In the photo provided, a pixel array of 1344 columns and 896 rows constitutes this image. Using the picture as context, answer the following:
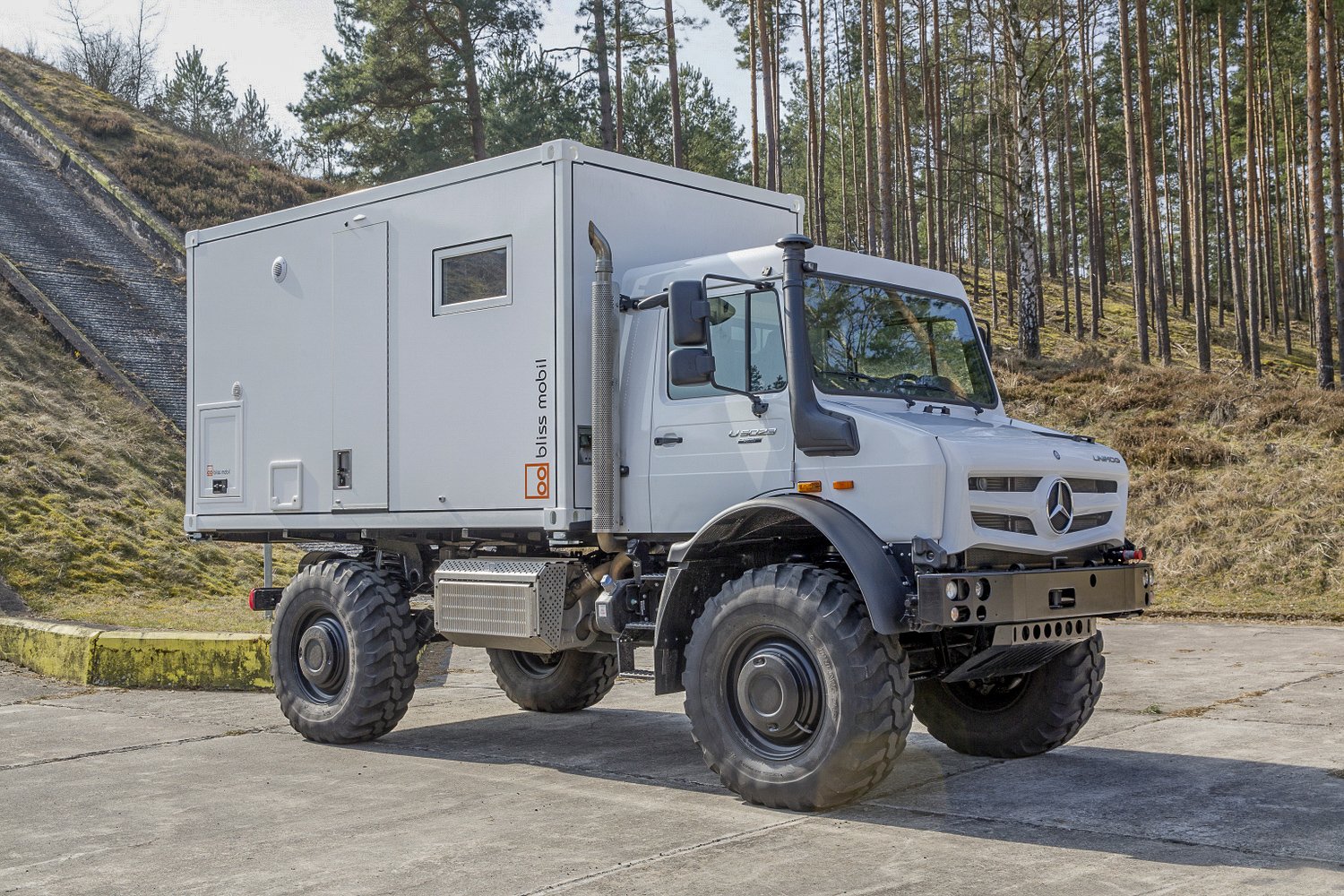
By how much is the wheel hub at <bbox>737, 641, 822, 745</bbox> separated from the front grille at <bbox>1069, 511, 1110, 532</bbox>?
1633 millimetres

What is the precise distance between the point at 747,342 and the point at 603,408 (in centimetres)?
103

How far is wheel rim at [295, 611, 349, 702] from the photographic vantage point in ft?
29.7

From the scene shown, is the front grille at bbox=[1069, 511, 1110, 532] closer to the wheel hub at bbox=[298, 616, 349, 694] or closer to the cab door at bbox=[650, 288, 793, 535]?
the cab door at bbox=[650, 288, 793, 535]

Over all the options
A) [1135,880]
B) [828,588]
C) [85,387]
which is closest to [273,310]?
[828,588]

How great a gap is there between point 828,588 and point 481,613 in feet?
8.86

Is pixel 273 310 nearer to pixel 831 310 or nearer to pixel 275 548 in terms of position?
pixel 831 310

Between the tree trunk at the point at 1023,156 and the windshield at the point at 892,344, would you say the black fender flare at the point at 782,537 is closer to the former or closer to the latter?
the windshield at the point at 892,344

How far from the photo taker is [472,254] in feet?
27.8

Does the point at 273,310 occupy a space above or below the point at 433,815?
above

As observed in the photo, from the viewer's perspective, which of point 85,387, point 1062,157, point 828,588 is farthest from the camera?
point 1062,157

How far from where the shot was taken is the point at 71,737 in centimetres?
912

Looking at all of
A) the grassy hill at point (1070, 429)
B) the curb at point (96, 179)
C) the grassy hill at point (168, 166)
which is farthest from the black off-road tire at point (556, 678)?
the grassy hill at point (168, 166)

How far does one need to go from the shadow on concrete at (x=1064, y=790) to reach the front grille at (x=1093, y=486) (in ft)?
5.14

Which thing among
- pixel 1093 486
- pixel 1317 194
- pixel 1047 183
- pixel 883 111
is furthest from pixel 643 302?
pixel 1047 183
